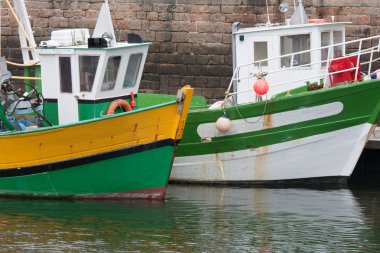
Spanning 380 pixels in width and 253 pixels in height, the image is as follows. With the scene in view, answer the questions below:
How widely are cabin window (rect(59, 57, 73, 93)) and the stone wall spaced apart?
16.9 feet

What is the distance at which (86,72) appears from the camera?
15.5m

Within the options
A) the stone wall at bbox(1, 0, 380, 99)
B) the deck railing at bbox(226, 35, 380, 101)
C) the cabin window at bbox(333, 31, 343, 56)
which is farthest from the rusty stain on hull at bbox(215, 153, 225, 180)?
the stone wall at bbox(1, 0, 380, 99)

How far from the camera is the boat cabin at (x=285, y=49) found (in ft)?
54.9

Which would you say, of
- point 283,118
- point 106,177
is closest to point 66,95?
point 106,177

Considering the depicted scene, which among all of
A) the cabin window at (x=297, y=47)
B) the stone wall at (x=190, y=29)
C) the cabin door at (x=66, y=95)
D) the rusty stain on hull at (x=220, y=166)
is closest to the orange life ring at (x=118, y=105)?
the cabin door at (x=66, y=95)

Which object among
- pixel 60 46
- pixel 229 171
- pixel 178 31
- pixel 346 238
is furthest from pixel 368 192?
pixel 178 31

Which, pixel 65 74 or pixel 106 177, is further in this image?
pixel 65 74

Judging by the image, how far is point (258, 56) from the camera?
17078mm

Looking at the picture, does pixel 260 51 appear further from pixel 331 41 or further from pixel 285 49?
pixel 331 41

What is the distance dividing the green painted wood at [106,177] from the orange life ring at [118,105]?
623mm

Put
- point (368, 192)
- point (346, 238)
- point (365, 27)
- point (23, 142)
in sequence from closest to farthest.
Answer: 1. point (346, 238)
2. point (23, 142)
3. point (368, 192)
4. point (365, 27)

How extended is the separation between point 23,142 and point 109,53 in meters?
1.40

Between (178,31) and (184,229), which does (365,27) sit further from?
(184,229)

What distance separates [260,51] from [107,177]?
298cm
